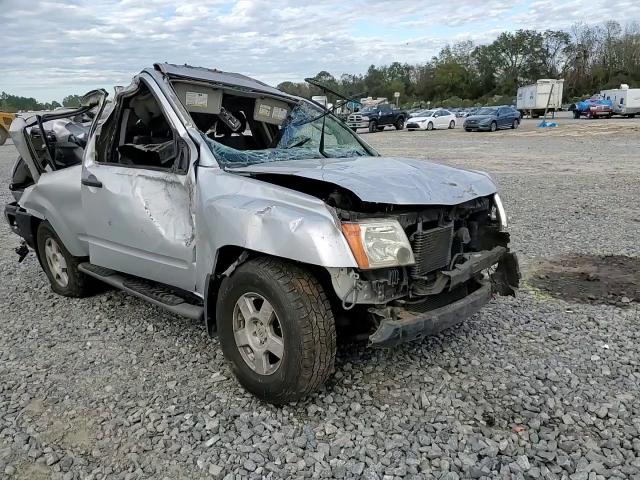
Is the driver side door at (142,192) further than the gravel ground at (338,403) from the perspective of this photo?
Yes

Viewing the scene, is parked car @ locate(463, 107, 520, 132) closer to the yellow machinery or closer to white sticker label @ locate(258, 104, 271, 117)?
the yellow machinery

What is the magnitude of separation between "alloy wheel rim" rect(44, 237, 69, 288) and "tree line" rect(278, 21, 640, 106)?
7160 centimetres

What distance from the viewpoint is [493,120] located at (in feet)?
110

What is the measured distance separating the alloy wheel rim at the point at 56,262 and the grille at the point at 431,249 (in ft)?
11.5

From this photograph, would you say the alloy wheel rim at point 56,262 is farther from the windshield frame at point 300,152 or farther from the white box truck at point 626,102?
the white box truck at point 626,102

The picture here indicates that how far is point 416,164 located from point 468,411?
170cm

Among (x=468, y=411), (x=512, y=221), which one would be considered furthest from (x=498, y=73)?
(x=468, y=411)

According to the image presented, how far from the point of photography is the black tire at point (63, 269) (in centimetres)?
510

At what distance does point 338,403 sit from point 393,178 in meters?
1.39

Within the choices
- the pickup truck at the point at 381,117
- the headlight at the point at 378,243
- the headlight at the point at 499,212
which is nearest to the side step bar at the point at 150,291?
the headlight at the point at 378,243

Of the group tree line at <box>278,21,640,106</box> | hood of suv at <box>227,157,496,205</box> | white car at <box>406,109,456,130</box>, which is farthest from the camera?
tree line at <box>278,21,640,106</box>

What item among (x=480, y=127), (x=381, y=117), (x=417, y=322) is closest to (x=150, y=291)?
(x=417, y=322)

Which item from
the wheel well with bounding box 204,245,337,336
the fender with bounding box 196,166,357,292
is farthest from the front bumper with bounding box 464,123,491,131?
the wheel well with bounding box 204,245,337,336

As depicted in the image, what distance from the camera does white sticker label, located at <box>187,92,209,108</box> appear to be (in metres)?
4.29
